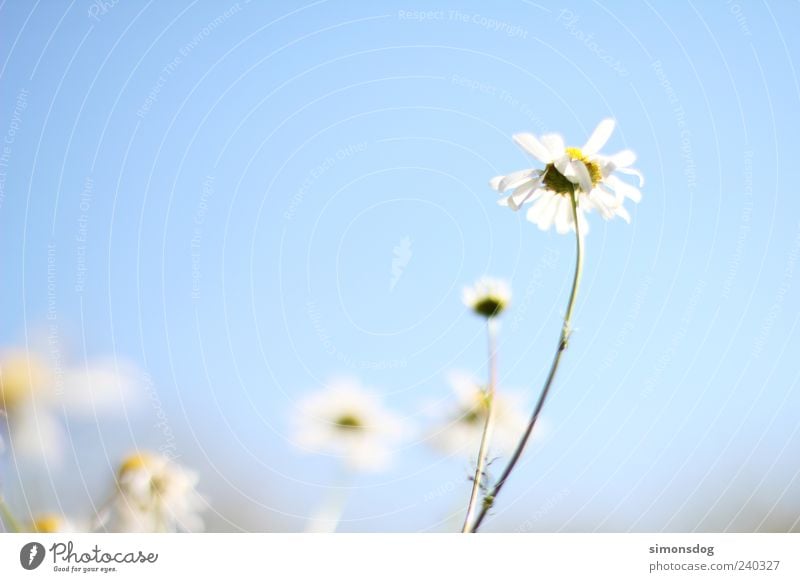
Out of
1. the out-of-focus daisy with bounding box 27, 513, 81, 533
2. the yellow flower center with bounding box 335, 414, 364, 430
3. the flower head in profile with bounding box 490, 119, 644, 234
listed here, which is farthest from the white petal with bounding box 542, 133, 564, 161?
the out-of-focus daisy with bounding box 27, 513, 81, 533

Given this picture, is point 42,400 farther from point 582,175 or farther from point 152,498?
point 582,175

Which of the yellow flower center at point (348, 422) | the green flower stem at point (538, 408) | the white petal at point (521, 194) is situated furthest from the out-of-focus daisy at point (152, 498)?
the white petal at point (521, 194)

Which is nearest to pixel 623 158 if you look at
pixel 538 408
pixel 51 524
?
pixel 538 408

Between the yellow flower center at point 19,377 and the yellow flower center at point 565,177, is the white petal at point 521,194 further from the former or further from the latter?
the yellow flower center at point 19,377

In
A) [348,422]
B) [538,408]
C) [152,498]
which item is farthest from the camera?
[348,422]

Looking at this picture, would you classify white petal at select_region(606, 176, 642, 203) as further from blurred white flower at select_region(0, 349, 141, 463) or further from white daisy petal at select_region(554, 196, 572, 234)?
blurred white flower at select_region(0, 349, 141, 463)

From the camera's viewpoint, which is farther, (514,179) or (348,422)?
(348,422)
